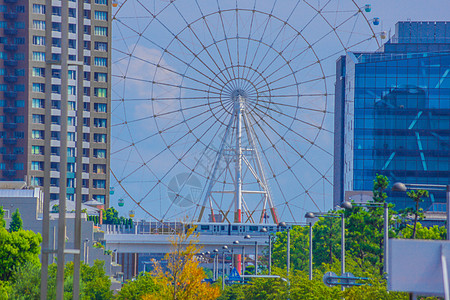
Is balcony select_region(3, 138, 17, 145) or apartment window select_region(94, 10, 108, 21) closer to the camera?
balcony select_region(3, 138, 17, 145)

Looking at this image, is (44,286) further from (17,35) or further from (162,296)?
(17,35)

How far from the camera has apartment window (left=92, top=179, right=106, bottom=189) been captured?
182125mm

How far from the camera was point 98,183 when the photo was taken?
18262cm

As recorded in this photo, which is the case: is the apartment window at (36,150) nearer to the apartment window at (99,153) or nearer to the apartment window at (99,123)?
the apartment window at (99,153)

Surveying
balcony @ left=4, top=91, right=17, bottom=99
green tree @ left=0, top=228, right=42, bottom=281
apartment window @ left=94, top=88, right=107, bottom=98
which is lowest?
green tree @ left=0, top=228, right=42, bottom=281

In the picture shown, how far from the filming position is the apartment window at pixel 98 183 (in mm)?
182125

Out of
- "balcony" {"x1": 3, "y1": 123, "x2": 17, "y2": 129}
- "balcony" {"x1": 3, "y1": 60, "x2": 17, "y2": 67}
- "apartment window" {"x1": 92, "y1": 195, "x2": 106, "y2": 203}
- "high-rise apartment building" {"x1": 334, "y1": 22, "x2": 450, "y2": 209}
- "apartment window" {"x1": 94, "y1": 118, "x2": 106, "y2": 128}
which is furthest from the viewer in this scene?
"apartment window" {"x1": 94, "y1": 118, "x2": 106, "y2": 128}

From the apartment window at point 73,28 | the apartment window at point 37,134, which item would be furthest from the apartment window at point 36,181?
the apartment window at point 73,28

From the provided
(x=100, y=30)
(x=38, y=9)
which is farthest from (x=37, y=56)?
(x=100, y=30)

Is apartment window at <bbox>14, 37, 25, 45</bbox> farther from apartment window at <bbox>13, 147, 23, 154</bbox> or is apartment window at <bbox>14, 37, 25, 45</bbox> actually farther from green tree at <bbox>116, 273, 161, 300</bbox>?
green tree at <bbox>116, 273, 161, 300</bbox>

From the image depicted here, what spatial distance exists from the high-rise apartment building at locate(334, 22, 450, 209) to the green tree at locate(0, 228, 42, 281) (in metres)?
93.3

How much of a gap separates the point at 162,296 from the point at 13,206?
117 ft

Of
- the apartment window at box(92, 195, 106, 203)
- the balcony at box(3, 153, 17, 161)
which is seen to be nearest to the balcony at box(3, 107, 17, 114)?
the balcony at box(3, 153, 17, 161)

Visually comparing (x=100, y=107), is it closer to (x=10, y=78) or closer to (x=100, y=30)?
(x=100, y=30)
